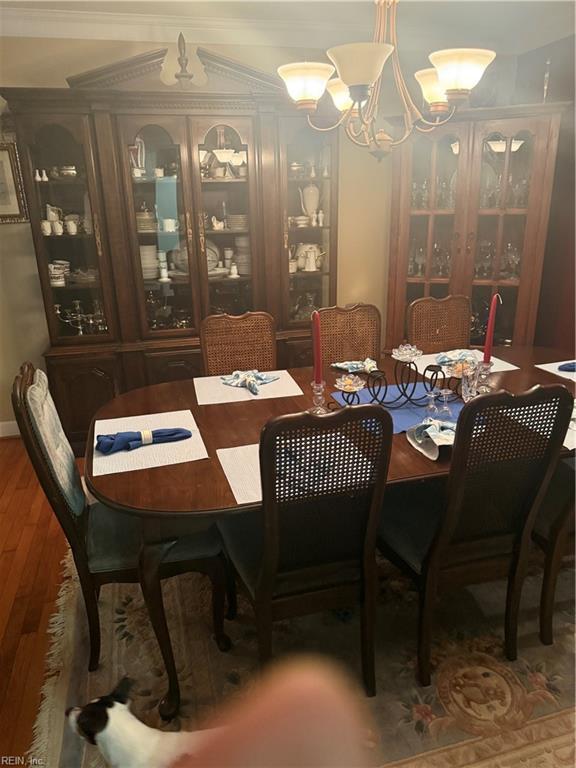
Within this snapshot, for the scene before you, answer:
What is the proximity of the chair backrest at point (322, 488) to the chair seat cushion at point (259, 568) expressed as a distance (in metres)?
0.02

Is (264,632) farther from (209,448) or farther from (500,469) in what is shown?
(500,469)

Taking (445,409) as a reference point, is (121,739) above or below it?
below

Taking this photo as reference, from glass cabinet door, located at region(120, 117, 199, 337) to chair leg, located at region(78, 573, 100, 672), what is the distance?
182 cm

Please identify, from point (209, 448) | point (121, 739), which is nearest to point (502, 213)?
point (209, 448)

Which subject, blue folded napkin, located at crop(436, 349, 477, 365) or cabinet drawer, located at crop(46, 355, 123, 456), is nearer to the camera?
blue folded napkin, located at crop(436, 349, 477, 365)

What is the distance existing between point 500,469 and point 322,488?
53 cm

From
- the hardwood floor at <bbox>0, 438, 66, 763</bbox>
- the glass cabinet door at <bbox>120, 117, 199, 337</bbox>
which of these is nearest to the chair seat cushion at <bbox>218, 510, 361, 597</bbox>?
the hardwood floor at <bbox>0, 438, 66, 763</bbox>

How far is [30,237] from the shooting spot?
3.19 m

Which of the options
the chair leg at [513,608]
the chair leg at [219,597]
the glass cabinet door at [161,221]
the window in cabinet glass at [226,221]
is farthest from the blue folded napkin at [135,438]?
the window in cabinet glass at [226,221]

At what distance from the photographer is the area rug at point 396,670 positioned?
1525mm

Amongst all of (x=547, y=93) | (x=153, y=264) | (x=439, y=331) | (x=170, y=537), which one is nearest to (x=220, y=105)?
(x=153, y=264)

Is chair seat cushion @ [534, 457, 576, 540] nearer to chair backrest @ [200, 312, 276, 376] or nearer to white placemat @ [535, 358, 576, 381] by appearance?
Answer: white placemat @ [535, 358, 576, 381]

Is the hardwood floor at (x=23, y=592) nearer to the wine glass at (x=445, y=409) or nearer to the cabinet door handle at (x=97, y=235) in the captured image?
the cabinet door handle at (x=97, y=235)

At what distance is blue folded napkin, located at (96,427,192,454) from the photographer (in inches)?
65.4
